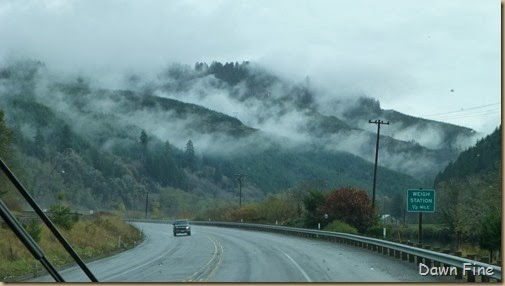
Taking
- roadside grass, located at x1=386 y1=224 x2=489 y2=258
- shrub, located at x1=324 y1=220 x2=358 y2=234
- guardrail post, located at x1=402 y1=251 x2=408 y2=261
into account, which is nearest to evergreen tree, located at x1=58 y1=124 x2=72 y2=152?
shrub, located at x1=324 y1=220 x2=358 y2=234

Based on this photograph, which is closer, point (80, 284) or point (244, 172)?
point (80, 284)

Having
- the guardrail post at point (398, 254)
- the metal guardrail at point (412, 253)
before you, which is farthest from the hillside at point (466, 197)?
the guardrail post at point (398, 254)

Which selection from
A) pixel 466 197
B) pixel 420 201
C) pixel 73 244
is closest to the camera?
pixel 420 201

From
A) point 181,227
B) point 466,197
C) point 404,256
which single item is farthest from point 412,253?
point 181,227

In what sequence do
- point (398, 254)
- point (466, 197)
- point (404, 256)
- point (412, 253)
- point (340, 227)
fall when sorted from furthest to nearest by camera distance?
point (340, 227), point (466, 197), point (398, 254), point (404, 256), point (412, 253)

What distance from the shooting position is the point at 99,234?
39938mm

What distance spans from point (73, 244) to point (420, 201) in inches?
919

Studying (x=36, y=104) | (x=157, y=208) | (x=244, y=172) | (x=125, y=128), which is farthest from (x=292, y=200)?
(x=36, y=104)

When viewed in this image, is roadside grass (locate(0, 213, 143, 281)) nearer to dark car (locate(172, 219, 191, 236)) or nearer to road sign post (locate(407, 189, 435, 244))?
dark car (locate(172, 219, 191, 236))

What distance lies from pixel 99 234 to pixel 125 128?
7.21 m

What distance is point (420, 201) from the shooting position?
13.4 meters

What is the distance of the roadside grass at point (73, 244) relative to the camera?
20.6 metres

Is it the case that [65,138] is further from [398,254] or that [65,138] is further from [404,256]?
[404,256]

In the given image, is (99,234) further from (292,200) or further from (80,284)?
(80,284)
